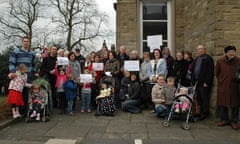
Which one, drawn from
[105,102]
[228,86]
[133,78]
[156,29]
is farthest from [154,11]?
[228,86]

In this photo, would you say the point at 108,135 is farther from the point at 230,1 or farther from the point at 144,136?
the point at 230,1

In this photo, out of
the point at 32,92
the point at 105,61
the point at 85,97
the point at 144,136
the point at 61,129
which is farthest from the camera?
the point at 105,61

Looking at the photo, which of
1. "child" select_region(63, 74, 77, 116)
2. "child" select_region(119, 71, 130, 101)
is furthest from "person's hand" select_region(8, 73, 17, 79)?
"child" select_region(119, 71, 130, 101)

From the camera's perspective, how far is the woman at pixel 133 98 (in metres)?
9.78

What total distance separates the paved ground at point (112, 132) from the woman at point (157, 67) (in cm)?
144

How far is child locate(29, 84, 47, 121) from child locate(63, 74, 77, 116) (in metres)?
0.80

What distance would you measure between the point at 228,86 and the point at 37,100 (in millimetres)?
5050

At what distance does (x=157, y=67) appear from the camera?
9625mm

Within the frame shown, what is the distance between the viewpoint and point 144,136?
7.01 m

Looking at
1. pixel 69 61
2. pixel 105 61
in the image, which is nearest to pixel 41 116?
pixel 69 61

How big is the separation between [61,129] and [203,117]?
158 inches

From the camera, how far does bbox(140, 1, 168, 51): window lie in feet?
41.9

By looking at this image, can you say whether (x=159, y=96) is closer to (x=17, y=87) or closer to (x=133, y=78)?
(x=133, y=78)

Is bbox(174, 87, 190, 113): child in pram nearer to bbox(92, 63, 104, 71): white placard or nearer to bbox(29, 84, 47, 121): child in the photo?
bbox(92, 63, 104, 71): white placard
